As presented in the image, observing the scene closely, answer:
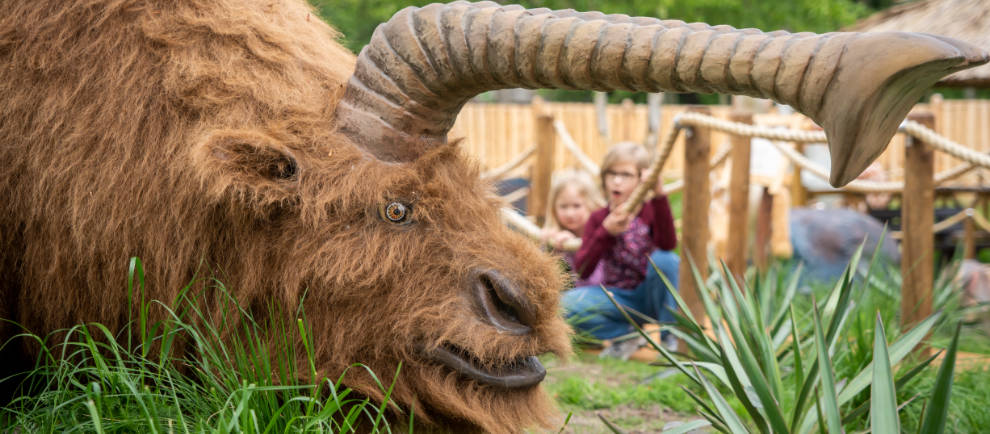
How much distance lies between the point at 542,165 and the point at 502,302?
5.48 meters

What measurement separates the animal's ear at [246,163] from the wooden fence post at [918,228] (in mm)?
3604

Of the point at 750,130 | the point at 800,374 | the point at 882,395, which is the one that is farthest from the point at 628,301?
the point at 882,395

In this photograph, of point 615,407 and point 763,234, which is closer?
point 615,407

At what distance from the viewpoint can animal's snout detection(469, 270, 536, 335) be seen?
248 centimetres

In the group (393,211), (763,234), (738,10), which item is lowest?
(763,234)

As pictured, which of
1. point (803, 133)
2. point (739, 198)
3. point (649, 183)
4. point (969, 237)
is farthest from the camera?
point (969, 237)

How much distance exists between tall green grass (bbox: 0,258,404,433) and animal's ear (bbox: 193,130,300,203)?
0.31m

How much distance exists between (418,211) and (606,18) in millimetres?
739

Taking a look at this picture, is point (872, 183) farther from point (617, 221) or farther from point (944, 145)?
point (617, 221)

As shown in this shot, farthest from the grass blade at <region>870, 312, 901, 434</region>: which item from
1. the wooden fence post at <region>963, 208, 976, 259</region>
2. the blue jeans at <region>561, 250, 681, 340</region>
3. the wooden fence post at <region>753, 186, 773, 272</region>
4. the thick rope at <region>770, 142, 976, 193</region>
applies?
the wooden fence post at <region>963, 208, 976, 259</region>

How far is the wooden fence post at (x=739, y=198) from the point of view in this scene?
5918 mm

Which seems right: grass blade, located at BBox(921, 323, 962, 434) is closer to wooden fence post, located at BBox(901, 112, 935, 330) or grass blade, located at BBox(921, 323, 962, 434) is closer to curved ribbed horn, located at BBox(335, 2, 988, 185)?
→ curved ribbed horn, located at BBox(335, 2, 988, 185)

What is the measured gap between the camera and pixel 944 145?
464cm

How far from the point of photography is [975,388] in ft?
12.8
